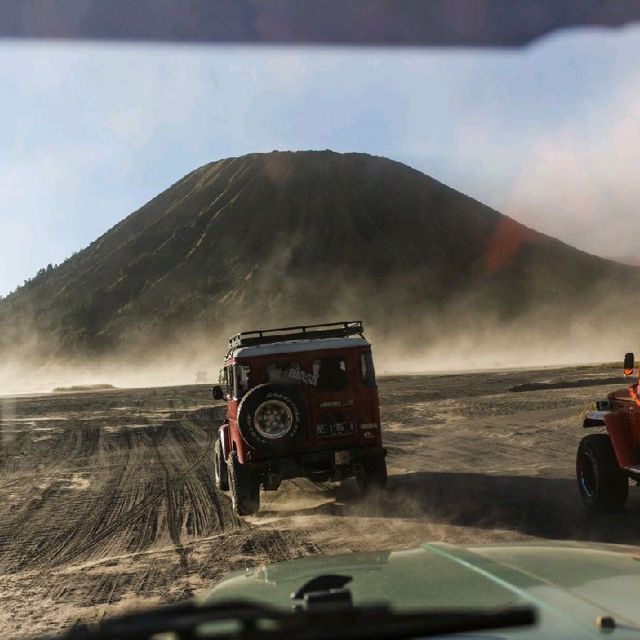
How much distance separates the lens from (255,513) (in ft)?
36.9

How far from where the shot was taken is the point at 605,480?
9.31 m

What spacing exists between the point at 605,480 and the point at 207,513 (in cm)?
526

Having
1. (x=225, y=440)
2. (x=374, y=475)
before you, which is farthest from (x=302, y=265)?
(x=374, y=475)

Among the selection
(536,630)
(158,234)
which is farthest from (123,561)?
(158,234)

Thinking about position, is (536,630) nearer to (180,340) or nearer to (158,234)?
(180,340)

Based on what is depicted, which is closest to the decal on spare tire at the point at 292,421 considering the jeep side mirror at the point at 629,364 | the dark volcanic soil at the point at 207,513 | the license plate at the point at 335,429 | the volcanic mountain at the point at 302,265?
the license plate at the point at 335,429

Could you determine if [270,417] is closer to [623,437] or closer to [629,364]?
[623,437]

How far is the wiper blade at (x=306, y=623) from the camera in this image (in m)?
2.27

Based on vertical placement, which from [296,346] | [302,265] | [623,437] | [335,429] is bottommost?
[623,437]

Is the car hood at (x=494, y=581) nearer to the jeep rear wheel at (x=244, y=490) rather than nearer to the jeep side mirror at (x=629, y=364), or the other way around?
the jeep side mirror at (x=629, y=364)

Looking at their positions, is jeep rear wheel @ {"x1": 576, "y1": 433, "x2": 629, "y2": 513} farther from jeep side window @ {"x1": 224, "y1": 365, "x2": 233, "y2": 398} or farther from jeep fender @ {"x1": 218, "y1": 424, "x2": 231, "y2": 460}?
jeep fender @ {"x1": 218, "y1": 424, "x2": 231, "y2": 460}

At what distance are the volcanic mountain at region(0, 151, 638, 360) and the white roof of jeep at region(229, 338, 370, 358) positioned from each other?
96399 millimetres

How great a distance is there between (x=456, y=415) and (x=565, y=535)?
17.8m

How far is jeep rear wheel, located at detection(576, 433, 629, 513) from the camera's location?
9.31m
